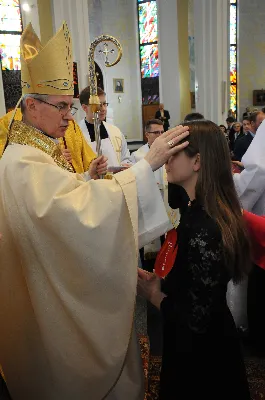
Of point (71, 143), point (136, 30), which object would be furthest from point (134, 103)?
point (71, 143)

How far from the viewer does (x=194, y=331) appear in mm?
1413

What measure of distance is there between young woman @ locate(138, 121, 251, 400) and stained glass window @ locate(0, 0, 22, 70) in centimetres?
795

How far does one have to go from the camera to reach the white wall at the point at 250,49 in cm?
1555

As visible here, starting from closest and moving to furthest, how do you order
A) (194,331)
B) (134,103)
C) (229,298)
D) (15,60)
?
(194,331), (229,298), (15,60), (134,103)

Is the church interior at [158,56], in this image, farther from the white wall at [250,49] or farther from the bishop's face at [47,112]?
the bishop's face at [47,112]

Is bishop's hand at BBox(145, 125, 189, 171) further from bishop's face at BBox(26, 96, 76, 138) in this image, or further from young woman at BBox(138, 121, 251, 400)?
bishop's face at BBox(26, 96, 76, 138)

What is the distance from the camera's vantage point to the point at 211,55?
430 inches

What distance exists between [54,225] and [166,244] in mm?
457

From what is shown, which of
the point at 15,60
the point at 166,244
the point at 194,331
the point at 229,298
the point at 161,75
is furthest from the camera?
the point at 161,75

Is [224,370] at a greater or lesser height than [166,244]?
lesser

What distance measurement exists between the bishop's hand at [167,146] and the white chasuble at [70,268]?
0.19 feet

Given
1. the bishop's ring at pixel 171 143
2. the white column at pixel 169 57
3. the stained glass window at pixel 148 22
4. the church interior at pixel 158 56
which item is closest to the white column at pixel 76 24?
the church interior at pixel 158 56

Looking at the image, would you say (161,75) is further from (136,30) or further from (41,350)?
(41,350)

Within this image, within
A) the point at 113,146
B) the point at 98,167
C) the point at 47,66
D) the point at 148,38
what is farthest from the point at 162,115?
the point at 47,66
